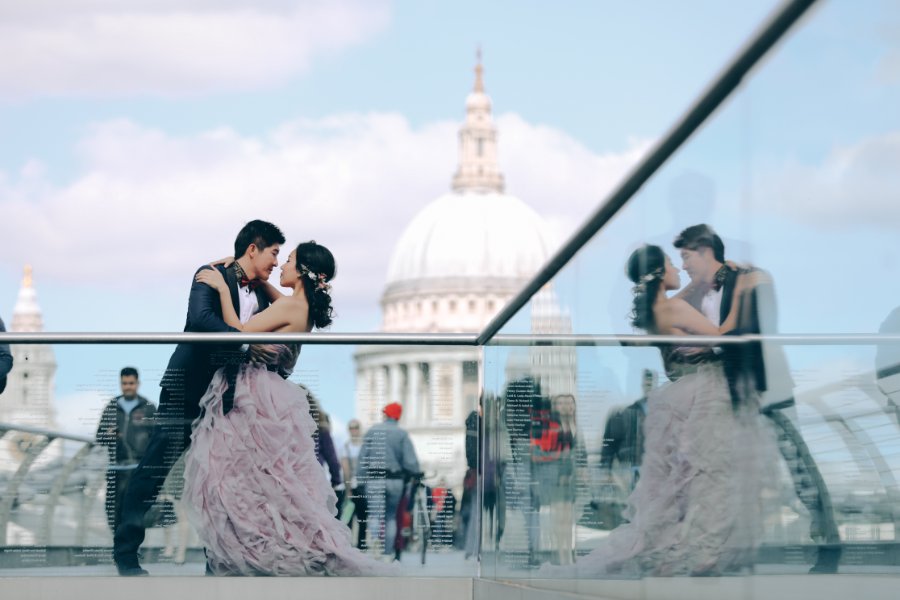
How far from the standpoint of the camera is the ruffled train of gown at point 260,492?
21.8 ft

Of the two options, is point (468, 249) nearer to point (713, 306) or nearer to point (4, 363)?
point (4, 363)

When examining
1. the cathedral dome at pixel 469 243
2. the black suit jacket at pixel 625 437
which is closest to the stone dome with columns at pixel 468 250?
the cathedral dome at pixel 469 243

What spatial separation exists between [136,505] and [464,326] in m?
102

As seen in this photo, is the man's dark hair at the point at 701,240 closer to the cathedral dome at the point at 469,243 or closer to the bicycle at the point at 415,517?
the bicycle at the point at 415,517

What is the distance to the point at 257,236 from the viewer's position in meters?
7.23

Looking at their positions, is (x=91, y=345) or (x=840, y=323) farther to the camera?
(x=91, y=345)

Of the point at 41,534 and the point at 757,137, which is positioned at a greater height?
the point at 757,137

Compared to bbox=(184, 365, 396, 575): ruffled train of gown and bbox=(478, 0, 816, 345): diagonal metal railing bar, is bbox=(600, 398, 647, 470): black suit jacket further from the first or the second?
bbox=(184, 365, 396, 575): ruffled train of gown

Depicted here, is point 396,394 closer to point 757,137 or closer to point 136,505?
point 136,505

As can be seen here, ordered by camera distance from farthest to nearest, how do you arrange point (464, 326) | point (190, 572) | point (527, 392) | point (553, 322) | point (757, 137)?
point (464, 326), point (190, 572), point (527, 392), point (553, 322), point (757, 137)

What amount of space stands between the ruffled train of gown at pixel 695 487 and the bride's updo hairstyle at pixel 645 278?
0.64 feet

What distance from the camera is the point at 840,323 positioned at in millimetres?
2314

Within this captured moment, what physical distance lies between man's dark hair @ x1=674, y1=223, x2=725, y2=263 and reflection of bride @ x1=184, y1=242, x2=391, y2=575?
371 cm

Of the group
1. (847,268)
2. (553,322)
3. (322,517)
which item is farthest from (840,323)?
(322,517)
